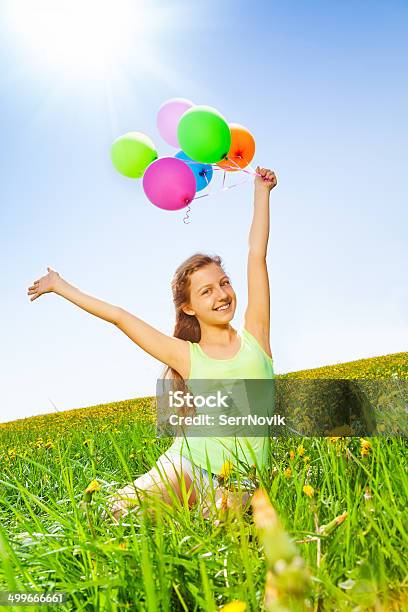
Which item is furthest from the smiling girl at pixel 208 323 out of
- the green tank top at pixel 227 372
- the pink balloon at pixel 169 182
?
the pink balloon at pixel 169 182

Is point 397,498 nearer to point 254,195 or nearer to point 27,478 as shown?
point 254,195

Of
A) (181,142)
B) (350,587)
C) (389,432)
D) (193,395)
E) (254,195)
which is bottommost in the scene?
(350,587)

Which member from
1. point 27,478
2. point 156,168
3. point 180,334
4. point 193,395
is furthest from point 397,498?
point 27,478

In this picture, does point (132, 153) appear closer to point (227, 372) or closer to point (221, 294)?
point (221, 294)

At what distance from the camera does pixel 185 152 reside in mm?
3643

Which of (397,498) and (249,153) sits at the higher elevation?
(249,153)

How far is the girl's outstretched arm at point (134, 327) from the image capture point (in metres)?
3.07

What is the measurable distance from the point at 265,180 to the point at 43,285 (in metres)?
1.37

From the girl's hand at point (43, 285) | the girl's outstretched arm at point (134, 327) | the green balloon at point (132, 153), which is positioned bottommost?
the girl's outstretched arm at point (134, 327)

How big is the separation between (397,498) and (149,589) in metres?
1.06

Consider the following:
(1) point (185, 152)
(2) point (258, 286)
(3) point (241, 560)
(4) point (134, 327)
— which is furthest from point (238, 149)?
(3) point (241, 560)

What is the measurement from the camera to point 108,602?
4.26 feet

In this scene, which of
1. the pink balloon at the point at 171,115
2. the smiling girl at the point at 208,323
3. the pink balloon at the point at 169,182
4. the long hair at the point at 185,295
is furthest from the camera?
the pink balloon at the point at 171,115

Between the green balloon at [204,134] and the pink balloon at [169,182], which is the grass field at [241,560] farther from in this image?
the green balloon at [204,134]
